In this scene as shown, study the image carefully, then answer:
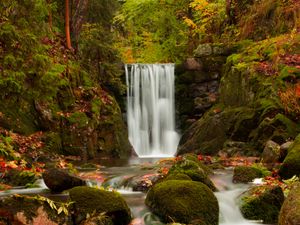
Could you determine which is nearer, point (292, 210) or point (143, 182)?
point (292, 210)

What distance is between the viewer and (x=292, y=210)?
4.94 m

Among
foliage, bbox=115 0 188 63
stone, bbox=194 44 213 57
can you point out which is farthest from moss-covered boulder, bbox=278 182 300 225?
foliage, bbox=115 0 188 63

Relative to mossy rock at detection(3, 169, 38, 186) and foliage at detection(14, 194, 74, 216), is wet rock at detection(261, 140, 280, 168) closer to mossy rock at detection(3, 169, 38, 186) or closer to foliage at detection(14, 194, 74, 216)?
mossy rock at detection(3, 169, 38, 186)

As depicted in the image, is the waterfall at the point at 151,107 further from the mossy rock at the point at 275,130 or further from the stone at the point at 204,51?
the mossy rock at the point at 275,130

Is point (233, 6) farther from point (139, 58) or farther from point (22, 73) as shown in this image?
point (22, 73)

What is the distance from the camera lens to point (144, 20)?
1116 inches

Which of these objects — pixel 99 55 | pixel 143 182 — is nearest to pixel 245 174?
pixel 143 182

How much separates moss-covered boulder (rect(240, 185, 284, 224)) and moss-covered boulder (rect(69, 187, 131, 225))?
2.17 meters

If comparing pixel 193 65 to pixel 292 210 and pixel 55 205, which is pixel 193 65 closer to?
pixel 55 205

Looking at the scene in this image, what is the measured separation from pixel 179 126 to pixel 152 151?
2044 mm

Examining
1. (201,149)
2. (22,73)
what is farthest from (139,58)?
(22,73)

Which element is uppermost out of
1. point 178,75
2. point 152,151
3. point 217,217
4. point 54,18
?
point 54,18

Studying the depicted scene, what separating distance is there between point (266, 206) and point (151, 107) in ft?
44.3

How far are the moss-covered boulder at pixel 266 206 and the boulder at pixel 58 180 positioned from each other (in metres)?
3.34
